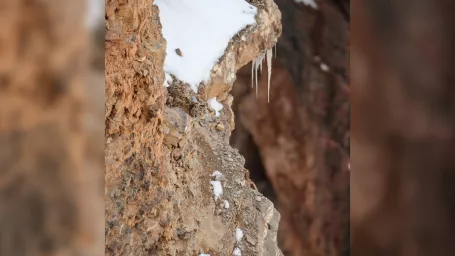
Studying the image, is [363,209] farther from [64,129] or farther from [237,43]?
[237,43]

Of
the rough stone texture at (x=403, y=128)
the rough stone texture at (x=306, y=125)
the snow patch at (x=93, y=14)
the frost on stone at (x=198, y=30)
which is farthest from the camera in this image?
the rough stone texture at (x=306, y=125)

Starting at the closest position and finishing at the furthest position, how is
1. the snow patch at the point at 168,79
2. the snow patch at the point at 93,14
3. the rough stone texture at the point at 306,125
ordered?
1. the snow patch at the point at 93,14
2. the snow patch at the point at 168,79
3. the rough stone texture at the point at 306,125

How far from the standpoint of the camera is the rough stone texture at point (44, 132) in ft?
1.32

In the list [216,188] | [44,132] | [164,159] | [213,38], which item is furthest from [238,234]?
[44,132]

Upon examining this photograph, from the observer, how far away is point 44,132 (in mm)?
411

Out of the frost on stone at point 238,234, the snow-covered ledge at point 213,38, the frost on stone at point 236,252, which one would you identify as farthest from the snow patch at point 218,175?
the snow-covered ledge at point 213,38

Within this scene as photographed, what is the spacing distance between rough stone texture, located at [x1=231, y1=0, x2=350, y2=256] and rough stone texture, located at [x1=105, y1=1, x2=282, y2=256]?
7.94ft

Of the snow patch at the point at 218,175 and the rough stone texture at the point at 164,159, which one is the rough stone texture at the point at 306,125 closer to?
the rough stone texture at the point at 164,159

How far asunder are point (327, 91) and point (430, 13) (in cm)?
661

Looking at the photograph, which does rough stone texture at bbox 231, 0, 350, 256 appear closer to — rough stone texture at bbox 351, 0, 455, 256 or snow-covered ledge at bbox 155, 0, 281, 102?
snow-covered ledge at bbox 155, 0, 281, 102

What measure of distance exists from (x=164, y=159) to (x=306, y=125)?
174 inches

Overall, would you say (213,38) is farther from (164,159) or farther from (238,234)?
(164,159)

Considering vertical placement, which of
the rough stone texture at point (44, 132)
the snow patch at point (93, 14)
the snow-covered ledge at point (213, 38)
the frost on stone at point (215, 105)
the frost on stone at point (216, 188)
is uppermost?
the snow patch at point (93, 14)

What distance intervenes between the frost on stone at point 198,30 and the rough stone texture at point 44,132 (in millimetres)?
2927
